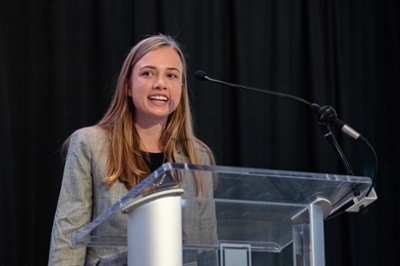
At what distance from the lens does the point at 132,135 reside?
2402mm

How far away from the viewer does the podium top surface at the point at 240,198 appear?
4.56ft

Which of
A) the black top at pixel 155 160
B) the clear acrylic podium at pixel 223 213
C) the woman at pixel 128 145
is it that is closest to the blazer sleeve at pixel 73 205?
the woman at pixel 128 145

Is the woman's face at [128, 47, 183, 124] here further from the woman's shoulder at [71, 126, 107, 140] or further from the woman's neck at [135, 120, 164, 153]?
the woman's shoulder at [71, 126, 107, 140]

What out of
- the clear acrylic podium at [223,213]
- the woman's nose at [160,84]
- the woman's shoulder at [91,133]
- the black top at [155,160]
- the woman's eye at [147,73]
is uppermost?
the woman's eye at [147,73]

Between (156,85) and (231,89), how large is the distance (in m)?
1.37

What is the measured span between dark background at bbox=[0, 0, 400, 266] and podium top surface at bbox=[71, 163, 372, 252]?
59.7 inches

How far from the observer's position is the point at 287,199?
155 cm

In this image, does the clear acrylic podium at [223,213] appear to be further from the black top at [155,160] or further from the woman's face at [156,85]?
the woman's face at [156,85]

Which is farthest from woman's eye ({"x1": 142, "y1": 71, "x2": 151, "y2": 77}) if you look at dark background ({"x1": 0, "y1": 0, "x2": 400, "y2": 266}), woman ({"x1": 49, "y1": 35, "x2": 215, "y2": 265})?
dark background ({"x1": 0, "y1": 0, "x2": 400, "y2": 266})

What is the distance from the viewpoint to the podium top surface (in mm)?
1390

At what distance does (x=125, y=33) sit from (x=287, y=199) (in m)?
2.03

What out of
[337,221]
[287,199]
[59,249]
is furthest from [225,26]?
[287,199]

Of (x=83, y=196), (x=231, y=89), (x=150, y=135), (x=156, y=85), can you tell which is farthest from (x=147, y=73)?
(x=231, y=89)

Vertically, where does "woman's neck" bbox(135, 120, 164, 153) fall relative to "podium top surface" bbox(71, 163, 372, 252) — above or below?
above
